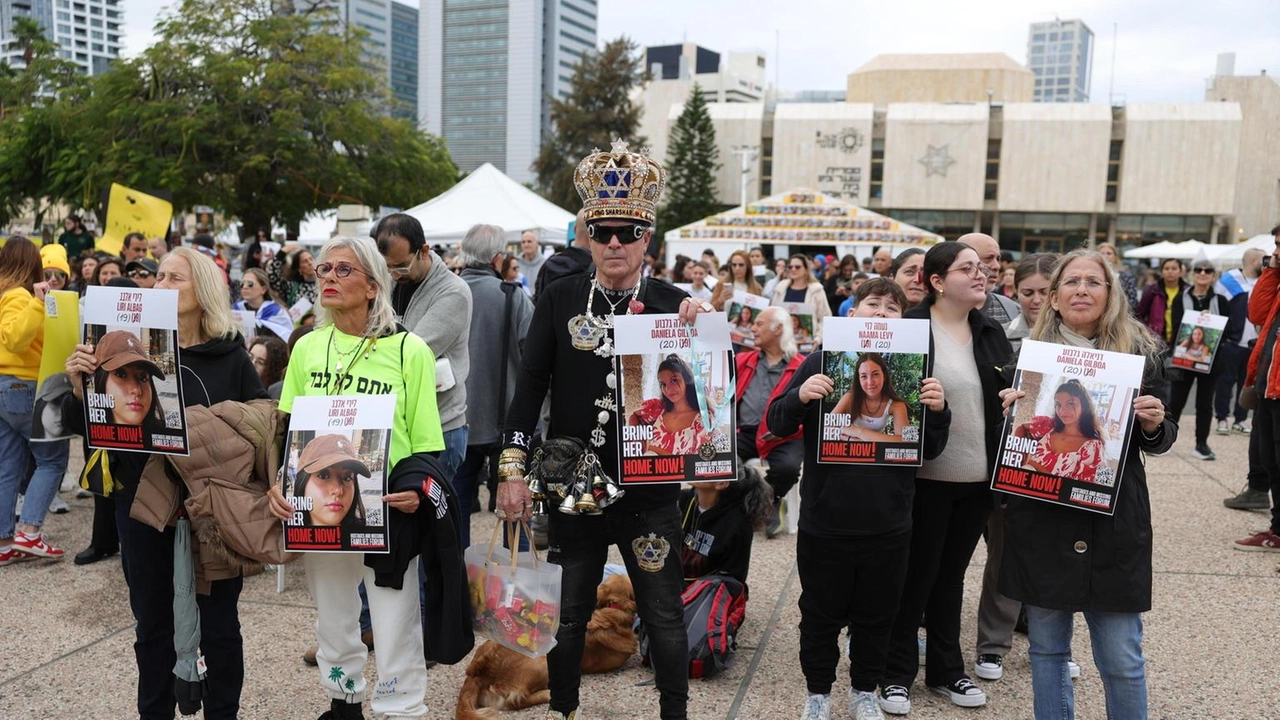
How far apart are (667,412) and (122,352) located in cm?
191

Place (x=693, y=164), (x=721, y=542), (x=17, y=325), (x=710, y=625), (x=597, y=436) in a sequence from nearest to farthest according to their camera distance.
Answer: (x=597, y=436) → (x=710, y=625) → (x=721, y=542) → (x=17, y=325) → (x=693, y=164)

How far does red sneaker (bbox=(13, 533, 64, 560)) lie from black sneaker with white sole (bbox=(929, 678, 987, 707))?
5.39 m

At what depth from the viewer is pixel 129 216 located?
10398 millimetres

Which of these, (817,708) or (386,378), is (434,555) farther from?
(817,708)

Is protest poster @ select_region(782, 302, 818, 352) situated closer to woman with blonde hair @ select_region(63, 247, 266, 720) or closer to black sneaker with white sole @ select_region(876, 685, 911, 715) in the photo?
black sneaker with white sole @ select_region(876, 685, 911, 715)

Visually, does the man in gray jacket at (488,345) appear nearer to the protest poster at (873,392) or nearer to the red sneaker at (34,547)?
the protest poster at (873,392)

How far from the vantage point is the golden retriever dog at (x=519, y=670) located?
3.84m

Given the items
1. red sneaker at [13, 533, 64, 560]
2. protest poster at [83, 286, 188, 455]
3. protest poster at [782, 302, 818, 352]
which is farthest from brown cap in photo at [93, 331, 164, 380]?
protest poster at [782, 302, 818, 352]

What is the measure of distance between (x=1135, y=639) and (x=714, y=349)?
5.73 feet

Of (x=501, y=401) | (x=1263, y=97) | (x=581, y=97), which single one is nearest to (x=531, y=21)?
(x=581, y=97)

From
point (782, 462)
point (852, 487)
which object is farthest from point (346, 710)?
point (782, 462)

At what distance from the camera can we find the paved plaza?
402 cm

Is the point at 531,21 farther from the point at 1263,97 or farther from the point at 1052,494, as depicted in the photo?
the point at 1052,494

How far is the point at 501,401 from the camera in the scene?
5.50 meters
